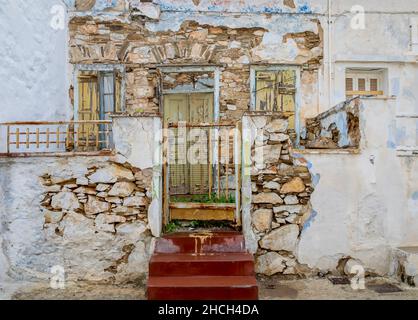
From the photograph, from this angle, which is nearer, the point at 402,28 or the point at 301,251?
the point at 301,251

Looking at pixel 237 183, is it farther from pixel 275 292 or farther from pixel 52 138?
pixel 52 138

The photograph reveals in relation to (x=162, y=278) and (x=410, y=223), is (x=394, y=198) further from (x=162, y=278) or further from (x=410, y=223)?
(x=162, y=278)

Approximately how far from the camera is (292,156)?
6191 mm

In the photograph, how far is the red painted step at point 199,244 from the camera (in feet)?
18.6

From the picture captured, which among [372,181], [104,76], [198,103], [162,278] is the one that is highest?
[104,76]

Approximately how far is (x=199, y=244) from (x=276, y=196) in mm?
1350

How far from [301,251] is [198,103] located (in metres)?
4.16

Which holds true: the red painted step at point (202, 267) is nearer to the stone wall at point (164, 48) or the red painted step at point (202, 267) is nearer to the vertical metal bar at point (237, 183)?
the vertical metal bar at point (237, 183)

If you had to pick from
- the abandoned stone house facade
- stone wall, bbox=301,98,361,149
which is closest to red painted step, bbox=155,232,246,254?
the abandoned stone house facade

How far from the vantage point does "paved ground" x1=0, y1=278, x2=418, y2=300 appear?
5355mm

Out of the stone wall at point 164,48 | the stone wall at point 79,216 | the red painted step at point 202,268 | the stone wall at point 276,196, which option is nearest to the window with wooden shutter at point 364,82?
the stone wall at point 164,48

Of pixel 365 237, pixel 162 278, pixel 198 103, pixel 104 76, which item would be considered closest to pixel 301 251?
pixel 365 237

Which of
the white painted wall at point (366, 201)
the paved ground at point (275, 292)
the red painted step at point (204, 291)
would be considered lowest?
the paved ground at point (275, 292)

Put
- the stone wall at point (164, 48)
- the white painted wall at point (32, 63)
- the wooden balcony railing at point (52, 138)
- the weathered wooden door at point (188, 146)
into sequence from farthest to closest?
the weathered wooden door at point (188, 146)
the stone wall at point (164, 48)
the white painted wall at point (32, 63)
the wooden balcony railing at point (52, 138)
